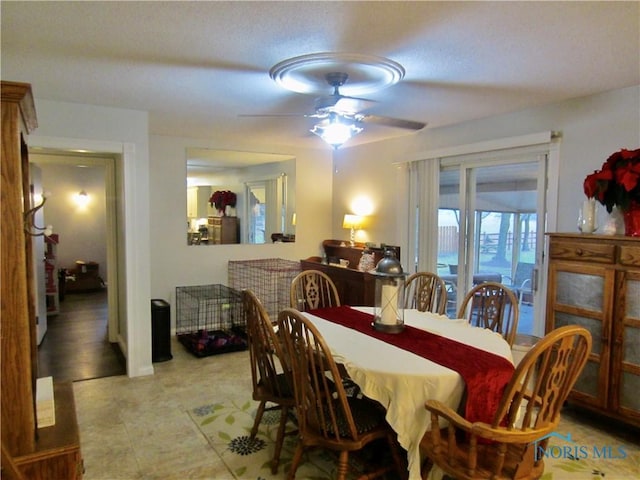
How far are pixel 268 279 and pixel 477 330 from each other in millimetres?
3215

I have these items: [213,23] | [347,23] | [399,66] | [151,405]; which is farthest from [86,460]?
[399,66]

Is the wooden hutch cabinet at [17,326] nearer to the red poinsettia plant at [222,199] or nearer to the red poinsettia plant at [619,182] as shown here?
the red poinsettia plant at [619,182]

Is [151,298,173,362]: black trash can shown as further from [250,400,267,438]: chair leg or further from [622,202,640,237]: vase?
[622,202,640,237]: vase

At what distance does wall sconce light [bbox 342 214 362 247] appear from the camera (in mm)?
5512

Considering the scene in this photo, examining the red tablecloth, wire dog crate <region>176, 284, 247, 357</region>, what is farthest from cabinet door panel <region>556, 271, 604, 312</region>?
wire dog crate <region>176, 284, 247, 357</region>

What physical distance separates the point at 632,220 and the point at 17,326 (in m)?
3.33

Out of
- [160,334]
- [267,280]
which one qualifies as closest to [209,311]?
[267,280]

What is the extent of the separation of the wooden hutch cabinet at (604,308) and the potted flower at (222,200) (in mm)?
3743

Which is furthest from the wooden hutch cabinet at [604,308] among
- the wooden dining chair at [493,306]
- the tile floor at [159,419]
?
the wooden dining chair at [493,306]

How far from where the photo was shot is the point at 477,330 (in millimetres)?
2674

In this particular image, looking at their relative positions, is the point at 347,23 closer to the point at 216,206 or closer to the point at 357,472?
the point at 357,472

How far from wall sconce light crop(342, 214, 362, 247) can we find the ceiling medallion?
2617 mm

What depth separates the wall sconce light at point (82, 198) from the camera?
7812 millimetres

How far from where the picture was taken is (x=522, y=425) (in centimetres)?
173
